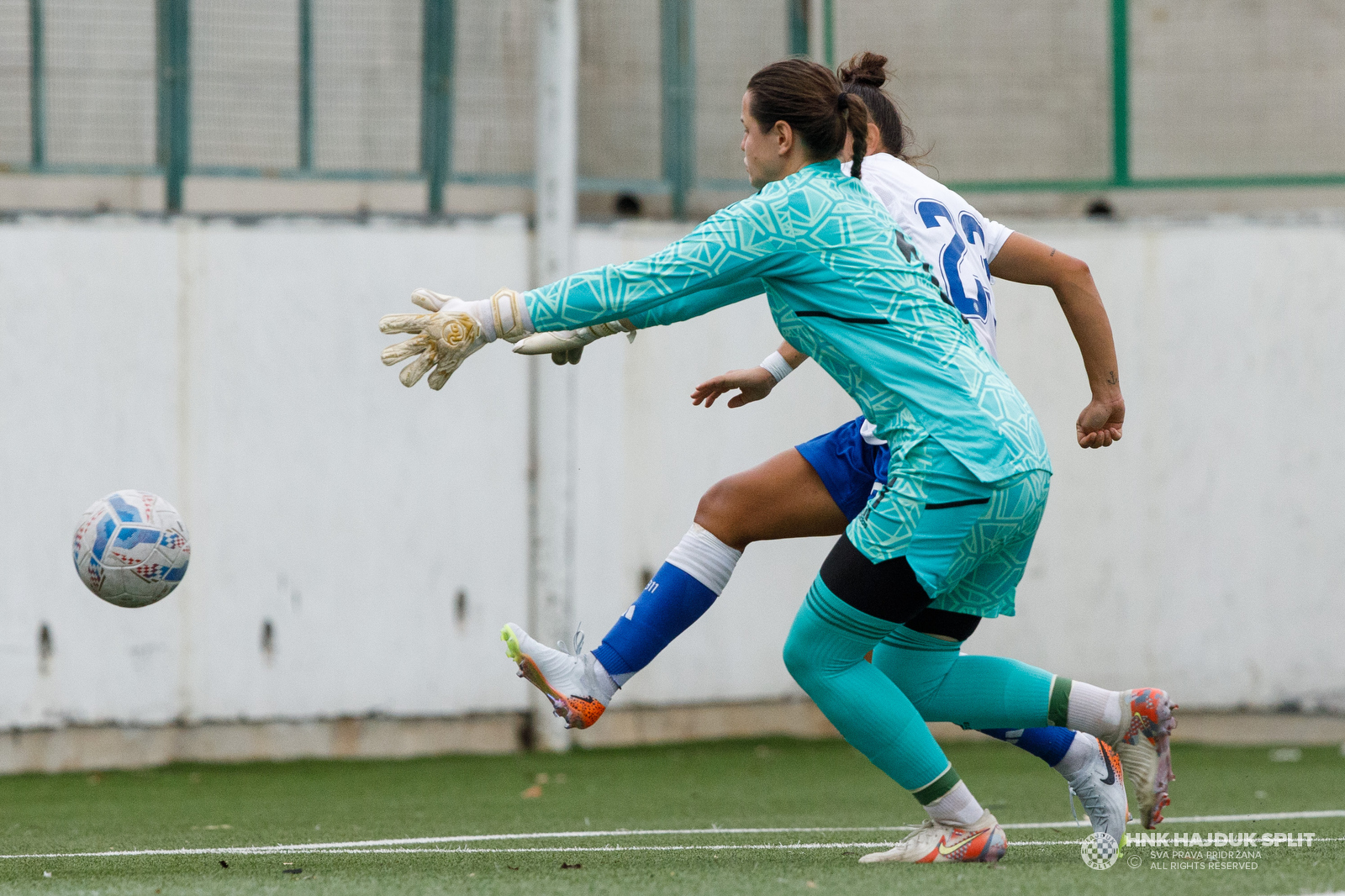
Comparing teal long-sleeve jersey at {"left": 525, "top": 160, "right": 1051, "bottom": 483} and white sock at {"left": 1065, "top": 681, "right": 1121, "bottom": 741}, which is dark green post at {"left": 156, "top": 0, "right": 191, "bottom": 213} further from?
white sock at {"left": 1065, "top": 681, "right": 1121, "bottom": 741}

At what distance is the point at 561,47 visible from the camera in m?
8.17

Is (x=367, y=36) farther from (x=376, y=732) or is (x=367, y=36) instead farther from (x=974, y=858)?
(x=974, y=858)

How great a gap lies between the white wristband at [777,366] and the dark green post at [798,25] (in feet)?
15.6

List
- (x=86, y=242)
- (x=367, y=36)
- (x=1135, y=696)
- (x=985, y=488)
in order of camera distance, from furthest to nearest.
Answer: (x=367, y=36) < (x=86, y=242) < (x=1135, y=696) < (x=985, y=488)

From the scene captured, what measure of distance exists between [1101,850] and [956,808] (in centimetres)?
46

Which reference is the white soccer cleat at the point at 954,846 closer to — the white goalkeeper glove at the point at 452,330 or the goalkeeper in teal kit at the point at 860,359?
the goalkeeper in teal kit at the point at 860,359

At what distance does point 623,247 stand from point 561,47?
108cm

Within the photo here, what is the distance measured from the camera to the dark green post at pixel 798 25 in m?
8.69

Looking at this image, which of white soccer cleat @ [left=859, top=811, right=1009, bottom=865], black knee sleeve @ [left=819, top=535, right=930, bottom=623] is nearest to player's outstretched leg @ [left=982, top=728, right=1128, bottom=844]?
white soccer cleat @ [left=859, top=811, right=1009, bottom=865]

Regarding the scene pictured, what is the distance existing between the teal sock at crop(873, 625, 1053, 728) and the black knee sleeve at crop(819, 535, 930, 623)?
34cm

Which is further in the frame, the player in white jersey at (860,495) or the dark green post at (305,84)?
the dark green post at (305,84)

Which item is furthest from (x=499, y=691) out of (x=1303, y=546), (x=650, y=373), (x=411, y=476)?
(x=1303, y=546)

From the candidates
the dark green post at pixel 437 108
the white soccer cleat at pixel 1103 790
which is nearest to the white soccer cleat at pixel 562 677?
the white soccer cleat at pixel 1103 790

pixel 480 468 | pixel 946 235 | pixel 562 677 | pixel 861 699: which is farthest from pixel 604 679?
pixel 480 468
